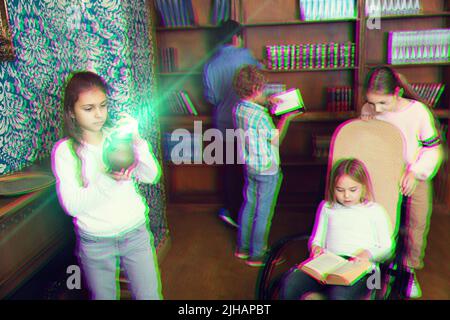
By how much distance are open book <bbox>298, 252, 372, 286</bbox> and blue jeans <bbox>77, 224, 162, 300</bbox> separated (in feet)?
2.14

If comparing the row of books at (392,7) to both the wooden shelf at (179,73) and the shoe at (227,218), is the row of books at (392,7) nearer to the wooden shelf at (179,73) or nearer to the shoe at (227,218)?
→ the wooden shelf at (179,73)

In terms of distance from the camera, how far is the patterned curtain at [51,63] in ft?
6.85

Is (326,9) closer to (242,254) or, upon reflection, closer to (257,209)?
(257,209)

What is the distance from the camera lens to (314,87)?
3752 mm

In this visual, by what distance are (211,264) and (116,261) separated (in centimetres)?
129

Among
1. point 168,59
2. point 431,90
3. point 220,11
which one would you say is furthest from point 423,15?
point 168,59

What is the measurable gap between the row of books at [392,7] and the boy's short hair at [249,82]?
1.43 metres

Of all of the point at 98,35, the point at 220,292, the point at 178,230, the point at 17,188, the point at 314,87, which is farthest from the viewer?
the point at 314,87

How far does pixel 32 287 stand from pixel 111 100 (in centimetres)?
104

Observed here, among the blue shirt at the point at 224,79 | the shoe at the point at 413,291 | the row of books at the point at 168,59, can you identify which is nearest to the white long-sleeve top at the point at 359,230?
the shoe at the point at 413,291

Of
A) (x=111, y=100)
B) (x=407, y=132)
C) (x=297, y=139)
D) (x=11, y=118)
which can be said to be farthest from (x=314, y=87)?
(x=11, y=118)

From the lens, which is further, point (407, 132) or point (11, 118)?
point (407, 132)

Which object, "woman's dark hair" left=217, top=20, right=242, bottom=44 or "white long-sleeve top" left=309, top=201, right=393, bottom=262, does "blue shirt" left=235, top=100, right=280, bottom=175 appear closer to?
"white long-sleeve top" left=309, top=201, right=393, bottom=262
